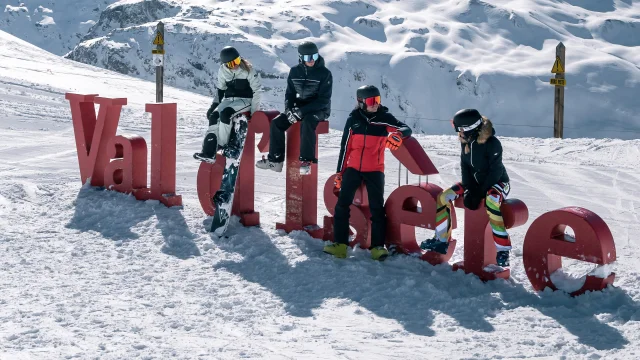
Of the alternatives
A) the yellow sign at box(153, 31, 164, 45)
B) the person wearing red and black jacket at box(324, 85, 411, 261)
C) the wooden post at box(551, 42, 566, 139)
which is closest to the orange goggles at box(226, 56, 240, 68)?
the person wearing red and black jacket at box(324, 85, 411, 261)

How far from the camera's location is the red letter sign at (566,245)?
5625 mm

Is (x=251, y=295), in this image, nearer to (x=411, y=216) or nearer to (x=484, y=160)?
(x=411, y=216)

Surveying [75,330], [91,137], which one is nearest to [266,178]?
[91,137]

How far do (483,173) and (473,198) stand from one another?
0.21 metres

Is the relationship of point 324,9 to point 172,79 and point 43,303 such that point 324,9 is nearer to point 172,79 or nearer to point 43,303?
point 172,79

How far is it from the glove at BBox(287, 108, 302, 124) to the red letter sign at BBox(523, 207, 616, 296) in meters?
2.49

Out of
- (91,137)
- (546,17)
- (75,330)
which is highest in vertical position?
(546,17)

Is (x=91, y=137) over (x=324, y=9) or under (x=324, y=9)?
under

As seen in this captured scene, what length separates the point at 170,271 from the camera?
6.70m

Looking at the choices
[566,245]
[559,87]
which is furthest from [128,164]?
[559,87]

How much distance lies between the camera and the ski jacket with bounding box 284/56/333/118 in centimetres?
745

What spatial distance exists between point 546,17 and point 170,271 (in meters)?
56.0

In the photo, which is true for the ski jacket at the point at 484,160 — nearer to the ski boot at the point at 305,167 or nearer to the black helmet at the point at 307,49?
the ski boot at the point at 305,167

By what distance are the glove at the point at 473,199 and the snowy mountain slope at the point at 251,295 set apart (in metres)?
0.58
